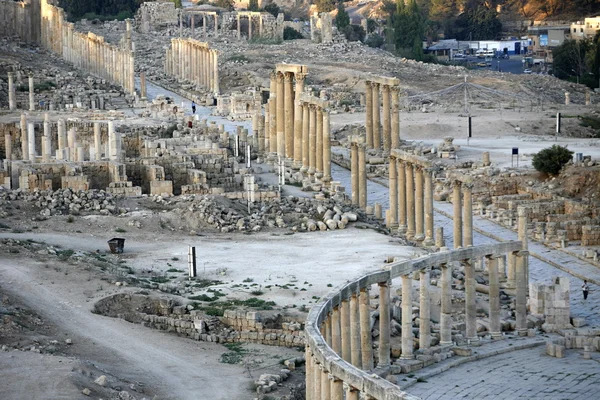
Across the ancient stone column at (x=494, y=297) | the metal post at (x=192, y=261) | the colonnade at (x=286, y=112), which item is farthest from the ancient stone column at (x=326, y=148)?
the ancient stone column at (x=494, y=297)

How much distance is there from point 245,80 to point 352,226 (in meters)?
56.3

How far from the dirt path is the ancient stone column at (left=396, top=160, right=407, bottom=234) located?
46.3 ft

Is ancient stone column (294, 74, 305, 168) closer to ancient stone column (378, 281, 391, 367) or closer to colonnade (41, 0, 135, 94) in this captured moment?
colonnade (41, 0, 135, 94)

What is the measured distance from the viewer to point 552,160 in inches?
2660

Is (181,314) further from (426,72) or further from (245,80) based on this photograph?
(426,72)

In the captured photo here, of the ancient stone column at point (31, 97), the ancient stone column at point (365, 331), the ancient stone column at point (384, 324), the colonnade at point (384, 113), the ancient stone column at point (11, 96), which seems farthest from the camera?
the ancient stone column at point (11, 96)

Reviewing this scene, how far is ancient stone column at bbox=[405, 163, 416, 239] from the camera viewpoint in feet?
182

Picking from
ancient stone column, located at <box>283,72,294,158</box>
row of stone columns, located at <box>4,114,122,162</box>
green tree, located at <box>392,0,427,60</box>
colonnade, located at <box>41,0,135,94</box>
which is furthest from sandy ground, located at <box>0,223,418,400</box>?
green tree, located at <box>392,0,427,60</box>

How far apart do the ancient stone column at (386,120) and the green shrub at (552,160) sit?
6.91 m

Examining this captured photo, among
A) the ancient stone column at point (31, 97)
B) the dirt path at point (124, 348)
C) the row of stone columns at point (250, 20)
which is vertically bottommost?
the dirt path at point (124, 348)

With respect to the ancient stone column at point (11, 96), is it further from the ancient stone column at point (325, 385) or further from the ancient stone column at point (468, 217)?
the ancient stone column at point (325, 385)

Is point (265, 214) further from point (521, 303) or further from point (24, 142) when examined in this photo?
point (24, 142)

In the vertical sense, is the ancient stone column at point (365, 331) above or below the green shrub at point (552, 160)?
below

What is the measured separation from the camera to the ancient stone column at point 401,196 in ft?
185
